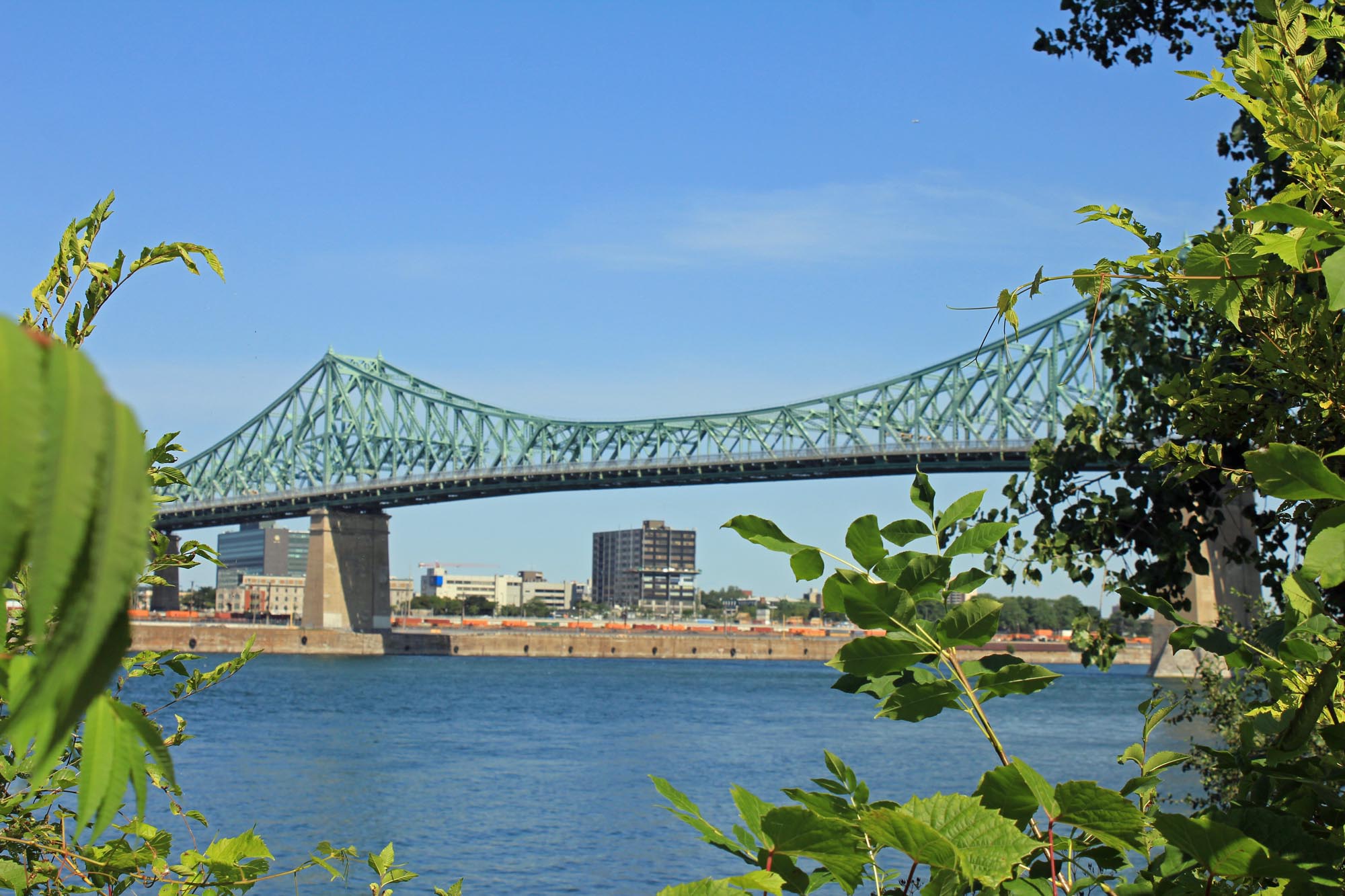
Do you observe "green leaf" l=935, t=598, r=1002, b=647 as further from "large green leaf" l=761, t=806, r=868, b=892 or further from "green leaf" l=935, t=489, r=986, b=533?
"large green leaf" l=761, t=806, r=868, b=892

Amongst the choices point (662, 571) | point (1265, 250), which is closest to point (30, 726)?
point (1265, 250)

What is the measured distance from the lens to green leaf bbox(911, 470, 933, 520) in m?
1.23

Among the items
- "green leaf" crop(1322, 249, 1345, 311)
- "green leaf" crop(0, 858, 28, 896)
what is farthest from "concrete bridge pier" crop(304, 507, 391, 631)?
"green leaf" crop(1322, 249, 1345, 311)

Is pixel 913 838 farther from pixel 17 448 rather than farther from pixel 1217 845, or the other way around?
pixel 17 448

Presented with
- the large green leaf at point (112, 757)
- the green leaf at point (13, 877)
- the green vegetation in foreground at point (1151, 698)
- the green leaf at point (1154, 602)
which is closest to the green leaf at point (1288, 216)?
the green vegetation in foreground at point (1151, 698)

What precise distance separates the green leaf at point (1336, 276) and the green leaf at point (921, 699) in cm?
51

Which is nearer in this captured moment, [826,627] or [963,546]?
[963,546]

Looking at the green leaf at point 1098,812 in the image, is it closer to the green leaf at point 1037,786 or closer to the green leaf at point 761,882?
the green leaf at point 1037,786

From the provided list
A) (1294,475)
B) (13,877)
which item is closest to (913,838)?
(1294,475)

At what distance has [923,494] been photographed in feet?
4.06

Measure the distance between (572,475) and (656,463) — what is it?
4.43 metres

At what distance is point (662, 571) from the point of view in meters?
191

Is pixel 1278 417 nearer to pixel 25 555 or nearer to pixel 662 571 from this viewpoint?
pixel 25 555

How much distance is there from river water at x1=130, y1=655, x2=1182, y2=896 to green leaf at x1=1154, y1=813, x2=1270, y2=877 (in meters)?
2.01
